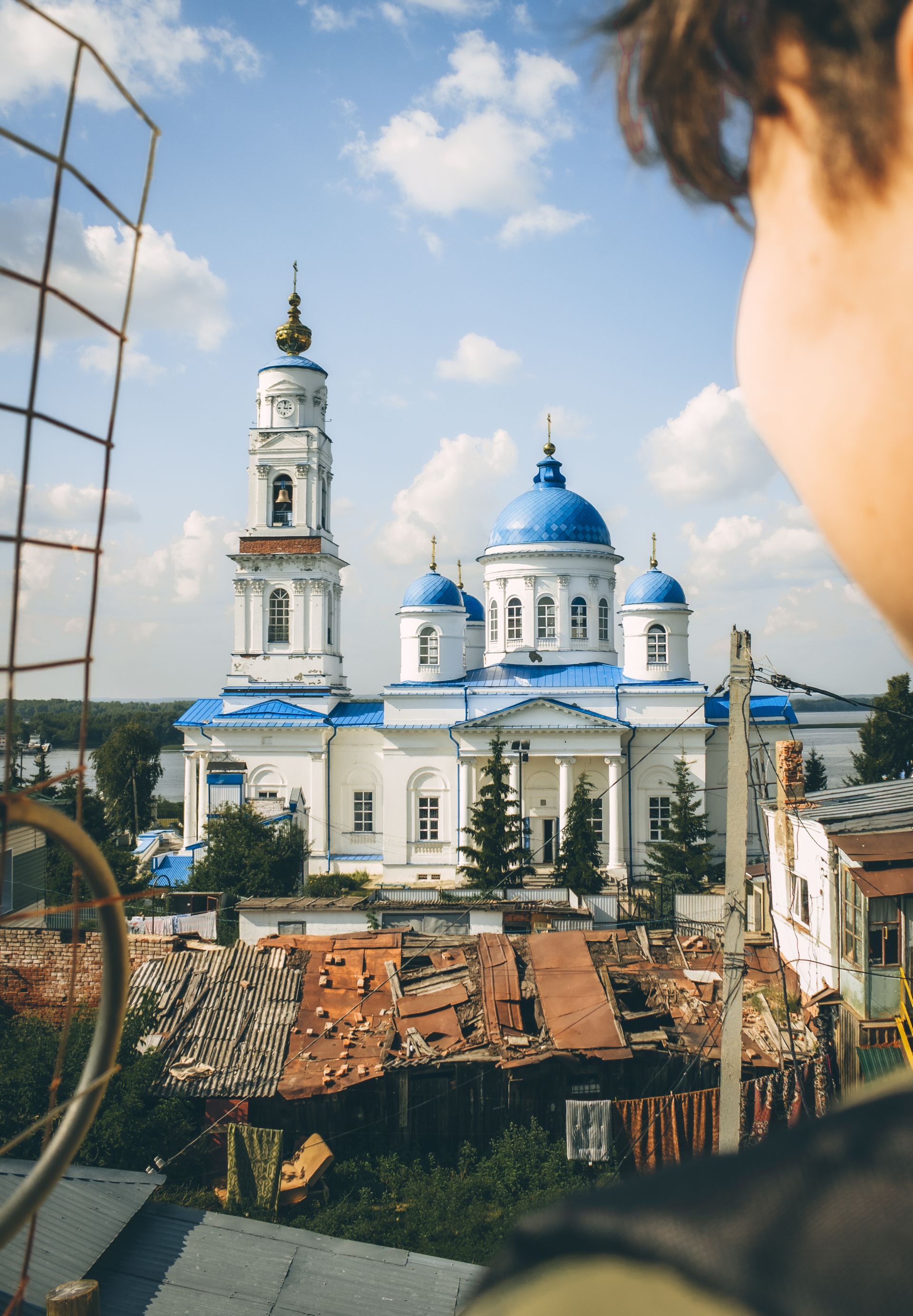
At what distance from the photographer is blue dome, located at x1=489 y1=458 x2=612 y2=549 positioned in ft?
98.8

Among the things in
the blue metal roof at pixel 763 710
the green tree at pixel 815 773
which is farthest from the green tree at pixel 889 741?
the blue metal roof at pixel 763 710

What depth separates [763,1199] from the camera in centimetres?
51

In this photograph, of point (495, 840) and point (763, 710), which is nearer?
point (495, 840)

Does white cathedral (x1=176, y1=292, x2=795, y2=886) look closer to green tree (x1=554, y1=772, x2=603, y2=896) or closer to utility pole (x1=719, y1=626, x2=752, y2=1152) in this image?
green tree (x1=554, y1=772, x2=603, y2=896)

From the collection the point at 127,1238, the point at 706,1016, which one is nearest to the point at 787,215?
the point at 127,1238

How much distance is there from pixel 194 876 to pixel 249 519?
10940 mm

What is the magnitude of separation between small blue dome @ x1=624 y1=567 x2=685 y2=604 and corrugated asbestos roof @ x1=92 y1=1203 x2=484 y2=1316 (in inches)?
799

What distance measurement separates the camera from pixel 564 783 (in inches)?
1037

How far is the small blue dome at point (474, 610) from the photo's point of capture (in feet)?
115

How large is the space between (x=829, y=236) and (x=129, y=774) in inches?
1949

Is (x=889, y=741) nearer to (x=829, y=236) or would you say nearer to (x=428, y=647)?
(x=428, y=647)

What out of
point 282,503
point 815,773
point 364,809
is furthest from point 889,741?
point 282,503

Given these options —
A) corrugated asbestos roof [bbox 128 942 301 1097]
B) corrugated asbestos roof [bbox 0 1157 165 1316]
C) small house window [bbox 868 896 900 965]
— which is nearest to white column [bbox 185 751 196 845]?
corrugated asbestos roof [bbox 128 942 301 1097]

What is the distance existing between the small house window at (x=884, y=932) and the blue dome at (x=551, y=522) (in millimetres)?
19352
